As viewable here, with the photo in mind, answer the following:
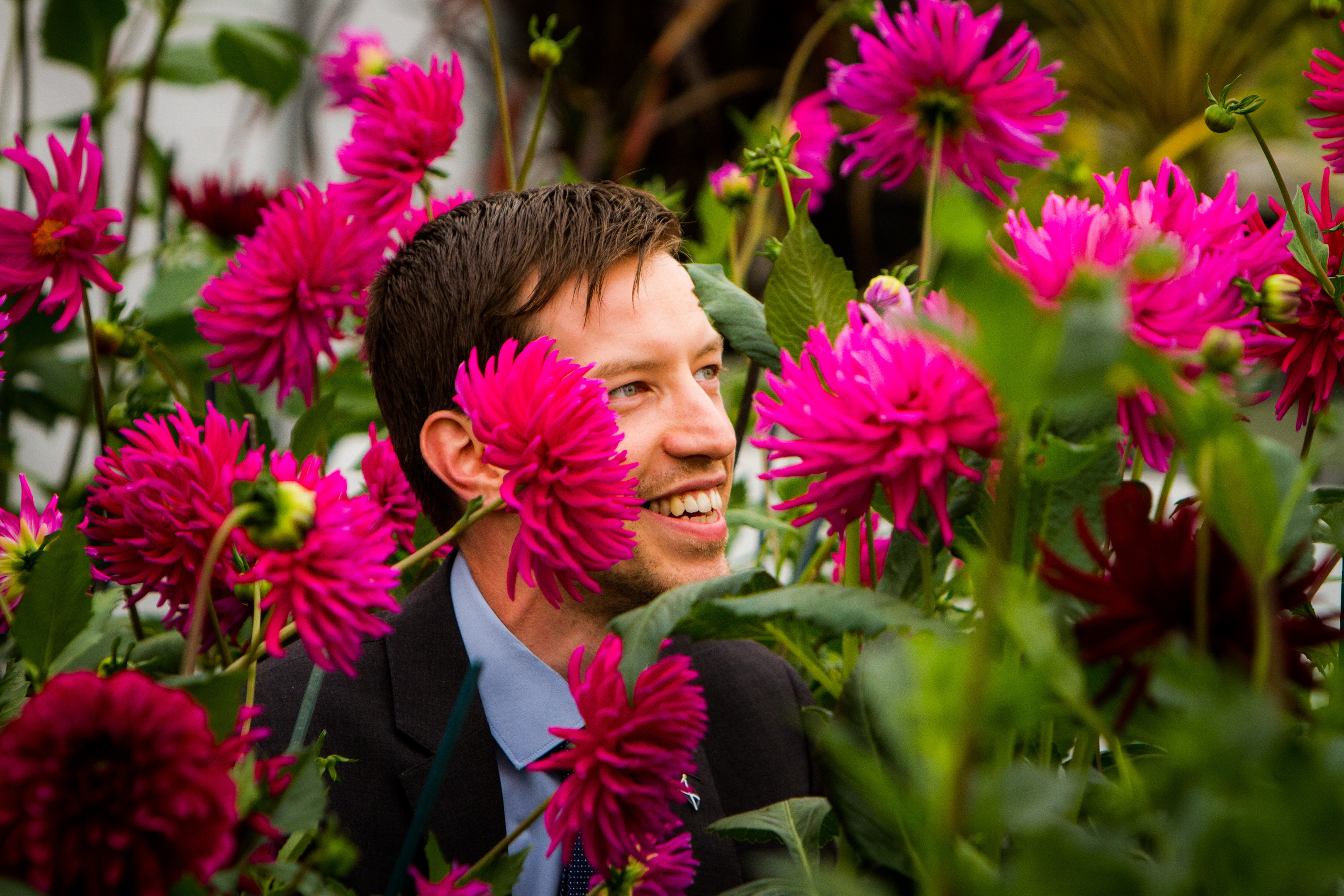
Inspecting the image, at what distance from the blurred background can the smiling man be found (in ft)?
2.45

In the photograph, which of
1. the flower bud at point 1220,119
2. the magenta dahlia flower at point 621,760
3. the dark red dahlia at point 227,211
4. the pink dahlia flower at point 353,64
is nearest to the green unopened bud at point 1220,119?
the flower bud at point 1220,119

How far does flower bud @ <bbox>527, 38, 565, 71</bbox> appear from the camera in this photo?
0.78m

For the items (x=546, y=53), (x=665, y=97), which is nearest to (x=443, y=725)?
(x=546, y=53)

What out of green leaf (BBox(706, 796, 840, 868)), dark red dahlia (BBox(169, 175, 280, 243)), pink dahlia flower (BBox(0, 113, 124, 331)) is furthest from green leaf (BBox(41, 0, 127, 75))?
green leaf (BBox(706, 796, 840, 868))

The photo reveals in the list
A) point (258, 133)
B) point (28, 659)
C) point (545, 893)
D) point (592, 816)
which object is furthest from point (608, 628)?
point (258, 133)

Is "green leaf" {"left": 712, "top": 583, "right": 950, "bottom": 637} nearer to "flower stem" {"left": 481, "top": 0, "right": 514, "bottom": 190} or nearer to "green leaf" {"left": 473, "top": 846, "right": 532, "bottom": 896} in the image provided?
"green leaf" {"left": 473, "top": 846, "right": 532, "bottom": 896}

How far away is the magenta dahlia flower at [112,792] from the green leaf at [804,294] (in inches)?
11.0

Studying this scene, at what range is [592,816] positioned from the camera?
454 mm

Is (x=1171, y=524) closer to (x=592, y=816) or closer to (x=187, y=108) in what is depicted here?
(x=592, y=816)

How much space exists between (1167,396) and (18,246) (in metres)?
0.52

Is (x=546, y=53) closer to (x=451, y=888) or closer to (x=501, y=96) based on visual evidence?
(x=501, y=96)

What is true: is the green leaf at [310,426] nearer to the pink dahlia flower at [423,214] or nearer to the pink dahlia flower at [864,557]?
the pink dahlia flower at [423,214]

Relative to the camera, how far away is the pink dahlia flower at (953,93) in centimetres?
66

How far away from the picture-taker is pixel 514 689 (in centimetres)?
78
